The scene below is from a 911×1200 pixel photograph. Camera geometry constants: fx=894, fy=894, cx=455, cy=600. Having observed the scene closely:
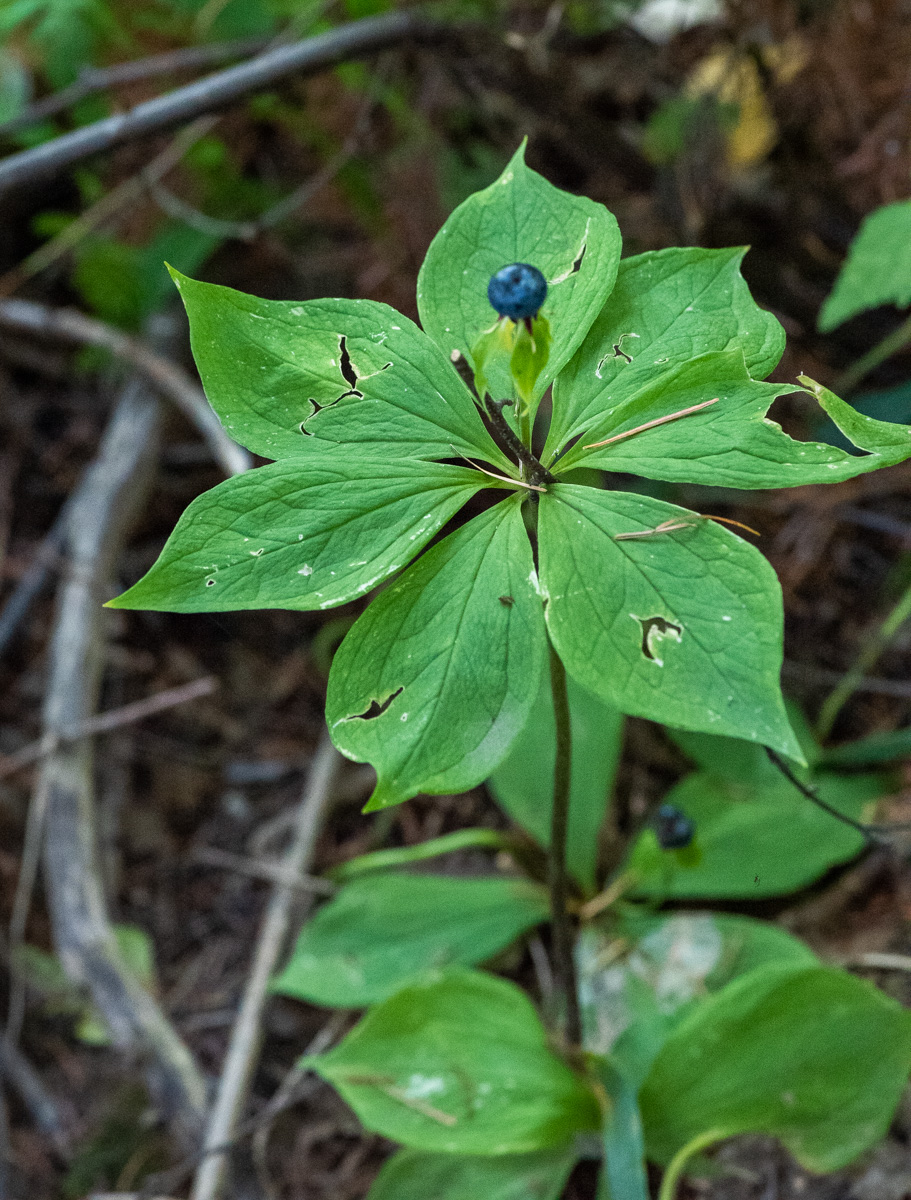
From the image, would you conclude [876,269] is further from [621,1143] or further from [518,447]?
[621,1143]

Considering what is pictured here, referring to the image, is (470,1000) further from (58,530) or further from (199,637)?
(58,530)

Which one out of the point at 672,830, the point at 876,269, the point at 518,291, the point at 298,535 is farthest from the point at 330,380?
the point at 876,269

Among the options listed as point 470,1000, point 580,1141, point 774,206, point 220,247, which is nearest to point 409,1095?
point 470,1000

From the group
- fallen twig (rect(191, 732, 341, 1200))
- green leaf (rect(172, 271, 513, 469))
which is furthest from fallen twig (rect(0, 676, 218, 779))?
green leaf (rect(172, 271, 513, 469))

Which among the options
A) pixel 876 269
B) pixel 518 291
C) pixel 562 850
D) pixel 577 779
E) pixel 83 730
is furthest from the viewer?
pixel 83 730

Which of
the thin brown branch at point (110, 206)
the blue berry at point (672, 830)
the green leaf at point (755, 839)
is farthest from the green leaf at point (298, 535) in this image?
the thin brown branch at point (110, 206)

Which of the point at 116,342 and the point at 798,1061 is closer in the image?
the point at 798,1061

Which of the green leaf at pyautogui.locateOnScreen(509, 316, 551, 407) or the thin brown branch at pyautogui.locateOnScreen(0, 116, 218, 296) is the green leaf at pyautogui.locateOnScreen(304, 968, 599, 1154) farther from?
the thin brown branch at pyautogui.locateOnScreen(0, 116, 218, 296)

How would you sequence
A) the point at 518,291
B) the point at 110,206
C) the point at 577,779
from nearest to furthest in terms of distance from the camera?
1. the point at 518,291
2. the point at 577,779
3. the point at 110,206
